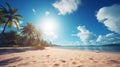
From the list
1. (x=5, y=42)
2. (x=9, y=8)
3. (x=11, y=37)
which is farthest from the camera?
(x=11, y=37)

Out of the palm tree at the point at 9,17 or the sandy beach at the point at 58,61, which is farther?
the palm tree at the point at 9,17

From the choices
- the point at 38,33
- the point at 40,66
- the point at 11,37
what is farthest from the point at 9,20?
the point at 40,66

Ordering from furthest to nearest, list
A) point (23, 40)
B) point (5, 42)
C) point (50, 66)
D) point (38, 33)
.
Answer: point (38, 33), point (23, 40), point (5, 42), point (50, 66)

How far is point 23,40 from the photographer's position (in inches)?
1512

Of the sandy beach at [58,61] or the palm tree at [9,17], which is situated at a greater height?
the palm tree at [9,17]

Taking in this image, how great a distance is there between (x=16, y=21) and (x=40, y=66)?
27.6m

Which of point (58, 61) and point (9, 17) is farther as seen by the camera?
point (9, 17)

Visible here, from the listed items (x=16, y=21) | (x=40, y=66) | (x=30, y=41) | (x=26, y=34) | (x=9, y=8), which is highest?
(x=9, y=8)

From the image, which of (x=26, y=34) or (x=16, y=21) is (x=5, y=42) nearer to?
(x=16, y=21)

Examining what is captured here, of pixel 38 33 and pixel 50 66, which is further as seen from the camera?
pixel 38 33

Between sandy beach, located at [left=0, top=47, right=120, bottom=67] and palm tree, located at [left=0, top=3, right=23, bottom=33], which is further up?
palm tree, located at [left=0, top=3, right=23, bottom=33]

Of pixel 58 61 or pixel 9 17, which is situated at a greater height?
pixel 9 17

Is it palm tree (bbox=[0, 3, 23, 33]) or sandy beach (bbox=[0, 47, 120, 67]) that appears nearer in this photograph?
sandy beach (bbox=[0, 47, 120, 67])

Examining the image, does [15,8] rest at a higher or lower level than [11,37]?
higher
